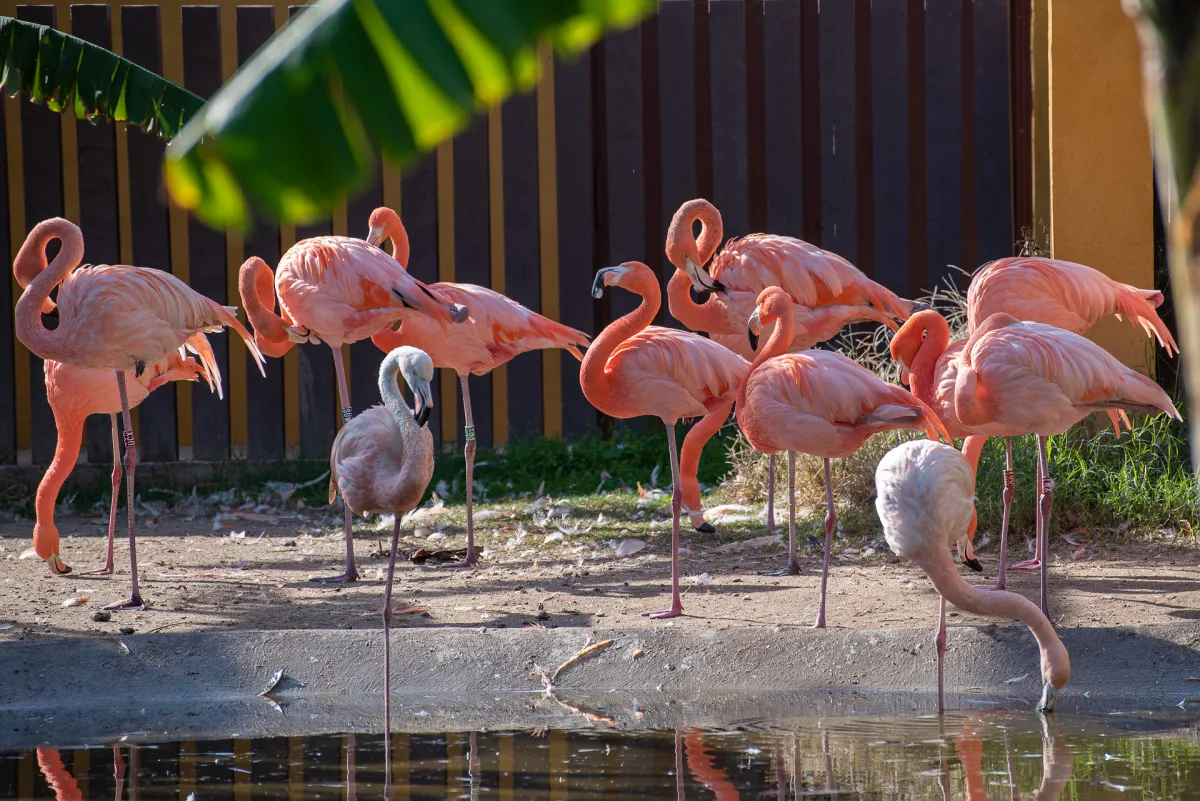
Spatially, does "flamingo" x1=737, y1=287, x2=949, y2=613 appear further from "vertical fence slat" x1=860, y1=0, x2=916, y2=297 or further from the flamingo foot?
"vertical fence slat" x1=860, y1=0, x2=916, y2=297

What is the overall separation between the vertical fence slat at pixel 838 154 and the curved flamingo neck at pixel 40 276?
14.5 feet

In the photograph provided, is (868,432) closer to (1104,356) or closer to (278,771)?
(1104,356)

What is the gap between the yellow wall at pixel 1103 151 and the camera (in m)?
6.63

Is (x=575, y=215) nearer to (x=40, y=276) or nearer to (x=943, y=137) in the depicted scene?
(x=943, y=137)

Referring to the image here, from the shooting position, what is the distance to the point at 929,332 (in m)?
4.90

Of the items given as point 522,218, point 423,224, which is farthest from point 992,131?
point 423,224

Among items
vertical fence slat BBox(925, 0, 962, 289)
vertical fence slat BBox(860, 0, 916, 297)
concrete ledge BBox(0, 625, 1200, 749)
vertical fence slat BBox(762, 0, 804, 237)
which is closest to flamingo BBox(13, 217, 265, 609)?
concrete ledge BBox(0, 625, 1200, 749)

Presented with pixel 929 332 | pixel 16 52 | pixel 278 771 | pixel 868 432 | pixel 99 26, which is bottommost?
pixel 278 771

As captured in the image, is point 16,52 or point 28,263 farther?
point 16,52

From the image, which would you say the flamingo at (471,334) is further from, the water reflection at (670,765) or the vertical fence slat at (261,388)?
the water reflection at (670,765)

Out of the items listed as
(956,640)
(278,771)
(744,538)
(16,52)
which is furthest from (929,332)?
(16,52)

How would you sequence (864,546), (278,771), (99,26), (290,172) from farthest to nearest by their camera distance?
(99,26), (864,546), (278,771), (290,172)

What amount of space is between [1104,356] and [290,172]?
12.8ft

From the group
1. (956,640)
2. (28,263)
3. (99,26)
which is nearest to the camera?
(956,640)
